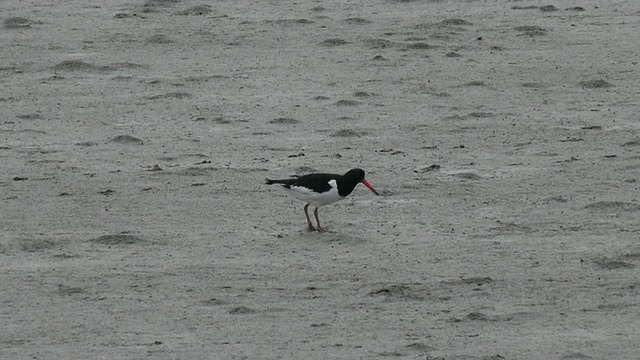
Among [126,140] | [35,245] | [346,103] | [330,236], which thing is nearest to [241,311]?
[330,236]

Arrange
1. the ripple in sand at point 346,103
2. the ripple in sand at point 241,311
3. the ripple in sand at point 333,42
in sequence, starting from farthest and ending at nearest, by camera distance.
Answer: the ripple in sand at point 333,42
the ripple in sand at point 346,103
the ripple in sand at point 241,311

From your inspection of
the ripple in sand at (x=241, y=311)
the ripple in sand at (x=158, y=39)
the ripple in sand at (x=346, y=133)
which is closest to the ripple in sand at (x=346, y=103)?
the ripple in sand at (x=346, y=133)

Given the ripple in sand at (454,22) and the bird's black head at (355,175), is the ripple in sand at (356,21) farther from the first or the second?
the bird's black head at (355,175)

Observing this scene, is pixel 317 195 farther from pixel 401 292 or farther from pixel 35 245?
pixel 35 245

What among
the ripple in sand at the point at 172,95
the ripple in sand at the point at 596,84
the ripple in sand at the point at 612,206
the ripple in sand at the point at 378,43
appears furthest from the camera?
the ripple in sand at the point at 378,43

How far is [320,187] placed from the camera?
12516 millimetres

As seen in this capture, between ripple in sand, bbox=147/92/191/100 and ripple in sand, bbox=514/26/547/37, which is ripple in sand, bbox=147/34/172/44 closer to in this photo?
ripple in sand, bbox=147/92/191/100

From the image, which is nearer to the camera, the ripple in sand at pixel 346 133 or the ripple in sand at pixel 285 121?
the ripple in sand at pixel 346 133

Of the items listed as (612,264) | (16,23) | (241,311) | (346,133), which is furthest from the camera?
(16,23)

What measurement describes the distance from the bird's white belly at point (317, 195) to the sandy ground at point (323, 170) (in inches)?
10.2

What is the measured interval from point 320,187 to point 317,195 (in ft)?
0.23

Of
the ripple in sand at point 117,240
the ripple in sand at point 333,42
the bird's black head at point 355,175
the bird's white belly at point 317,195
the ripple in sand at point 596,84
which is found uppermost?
the bird's black head at point 355,175

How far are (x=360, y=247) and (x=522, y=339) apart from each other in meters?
2.37

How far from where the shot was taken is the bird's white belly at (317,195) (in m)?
12.5
